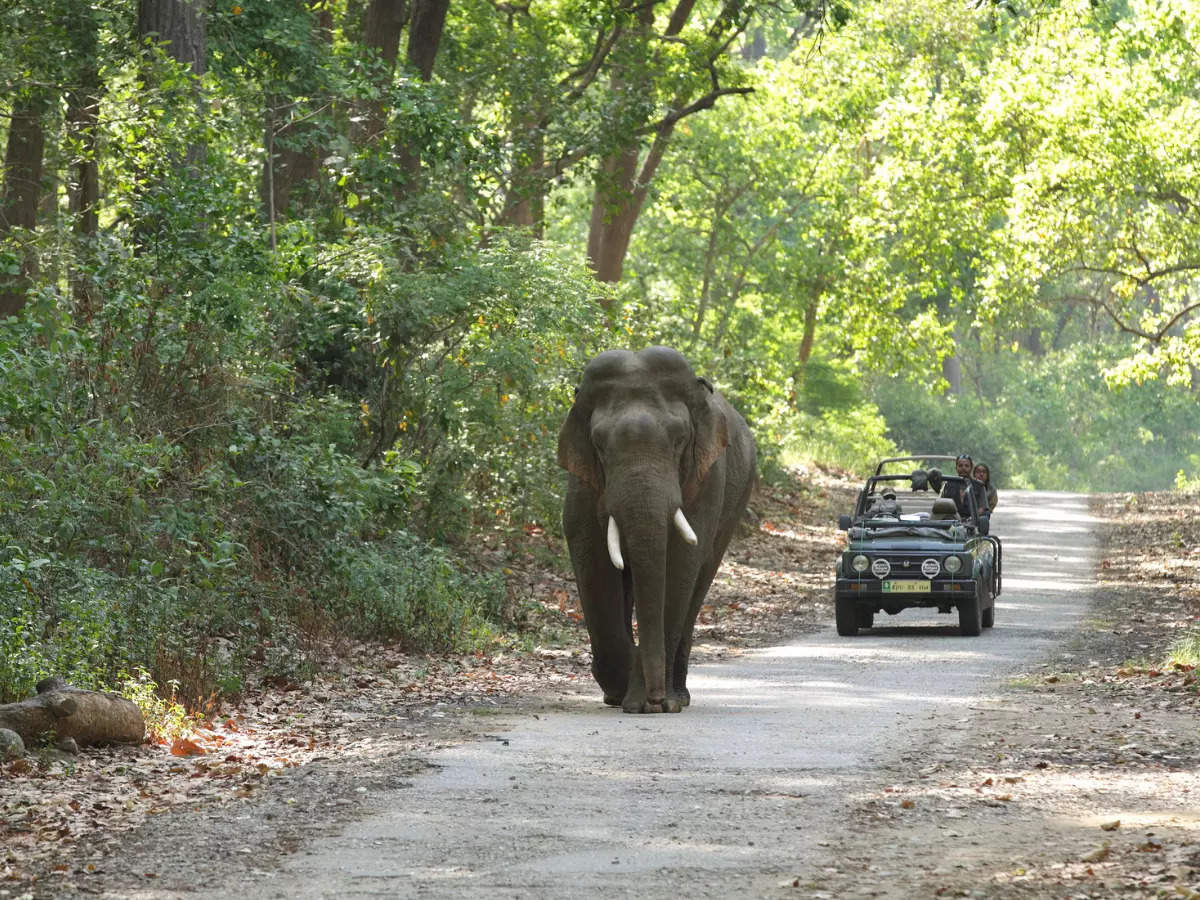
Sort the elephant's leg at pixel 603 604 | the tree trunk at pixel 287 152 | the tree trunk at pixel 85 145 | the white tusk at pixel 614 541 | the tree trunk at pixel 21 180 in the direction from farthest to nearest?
the tree trunk at pixel 21 180 < the tree trunk at pixel 287 152 < the tree trunk at pixel 85 145 < the elephant's leg at pixel 603 604 < the white tusk at pixel 614 541

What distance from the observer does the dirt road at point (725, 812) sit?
23.9ft

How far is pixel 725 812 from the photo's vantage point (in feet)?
28.5

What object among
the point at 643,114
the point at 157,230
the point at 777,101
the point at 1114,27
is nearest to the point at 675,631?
the point at 157,230

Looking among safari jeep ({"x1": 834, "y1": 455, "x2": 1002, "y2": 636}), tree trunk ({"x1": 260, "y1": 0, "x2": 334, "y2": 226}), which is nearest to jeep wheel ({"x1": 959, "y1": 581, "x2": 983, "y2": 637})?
safari jeep ({"x1": 834, "y1": 455, "x2": 1002, "y2": 636})

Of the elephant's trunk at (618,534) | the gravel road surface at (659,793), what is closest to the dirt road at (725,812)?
the gravel road surface at (659,793)

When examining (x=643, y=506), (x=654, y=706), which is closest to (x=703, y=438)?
(x=643, y=506)

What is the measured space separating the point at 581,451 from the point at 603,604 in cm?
108

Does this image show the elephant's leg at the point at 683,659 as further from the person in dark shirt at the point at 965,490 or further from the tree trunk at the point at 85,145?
the person in dark shirt at the point at 965,490

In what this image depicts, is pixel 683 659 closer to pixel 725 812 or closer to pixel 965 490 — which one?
pixel 725 812

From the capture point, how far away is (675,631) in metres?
13.0

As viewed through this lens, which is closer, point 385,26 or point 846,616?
point 846,616

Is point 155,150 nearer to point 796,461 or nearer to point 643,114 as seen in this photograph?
point 643,114

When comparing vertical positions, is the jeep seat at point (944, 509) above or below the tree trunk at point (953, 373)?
below

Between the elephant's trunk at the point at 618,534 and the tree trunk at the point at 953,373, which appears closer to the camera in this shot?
the elephant's trunk at the point at 618,534
